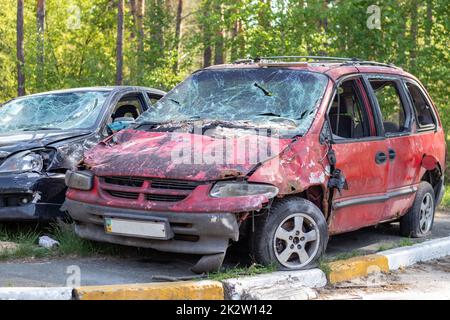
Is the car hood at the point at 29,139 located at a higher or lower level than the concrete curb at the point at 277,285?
higher

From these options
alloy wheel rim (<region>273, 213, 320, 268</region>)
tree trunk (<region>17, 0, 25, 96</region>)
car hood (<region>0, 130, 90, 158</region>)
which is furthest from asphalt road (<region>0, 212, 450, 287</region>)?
tree trunk (<region>17, 0, 25, 96</region>)

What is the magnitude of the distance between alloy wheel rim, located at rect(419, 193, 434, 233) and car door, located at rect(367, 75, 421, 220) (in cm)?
35

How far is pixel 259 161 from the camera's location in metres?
4.96

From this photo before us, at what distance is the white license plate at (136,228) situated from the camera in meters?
4.89

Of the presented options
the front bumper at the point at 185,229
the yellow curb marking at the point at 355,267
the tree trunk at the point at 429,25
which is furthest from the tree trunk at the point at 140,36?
the front bumper at the point at 185,229

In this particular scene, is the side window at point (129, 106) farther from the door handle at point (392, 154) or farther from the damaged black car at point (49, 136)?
the door handle at point (392, 154)

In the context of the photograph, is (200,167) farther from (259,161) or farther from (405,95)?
→ (405,95)

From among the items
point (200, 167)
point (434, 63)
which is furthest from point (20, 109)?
point (434, 63)

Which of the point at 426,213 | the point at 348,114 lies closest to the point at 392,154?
the point at 348,114

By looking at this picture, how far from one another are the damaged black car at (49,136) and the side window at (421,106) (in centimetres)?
314

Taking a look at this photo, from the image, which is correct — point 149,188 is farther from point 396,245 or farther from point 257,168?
point 396,245

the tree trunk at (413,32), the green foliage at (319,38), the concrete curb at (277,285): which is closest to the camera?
the concrete curb at (277,285)
